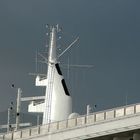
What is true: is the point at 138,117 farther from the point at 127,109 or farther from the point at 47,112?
the point at 47,112

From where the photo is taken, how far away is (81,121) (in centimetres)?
7200

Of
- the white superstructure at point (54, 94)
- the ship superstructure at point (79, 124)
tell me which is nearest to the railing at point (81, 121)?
the ship superstructure at point (79, 124)

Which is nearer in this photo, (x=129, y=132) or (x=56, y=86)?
(x=129, y=132)

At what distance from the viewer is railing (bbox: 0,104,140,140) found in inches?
2670

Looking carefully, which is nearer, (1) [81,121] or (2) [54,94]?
(1) [81,121]

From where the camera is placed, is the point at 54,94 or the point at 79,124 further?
the point at 54,94

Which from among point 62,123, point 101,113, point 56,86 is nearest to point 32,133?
point 62,123

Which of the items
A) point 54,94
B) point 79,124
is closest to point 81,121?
point 79,124

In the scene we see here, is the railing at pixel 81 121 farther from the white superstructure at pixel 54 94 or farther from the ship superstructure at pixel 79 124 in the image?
the white superstructure at pixel 54 94

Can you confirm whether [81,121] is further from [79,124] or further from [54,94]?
[54,94]

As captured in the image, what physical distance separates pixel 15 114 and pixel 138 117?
3598cm

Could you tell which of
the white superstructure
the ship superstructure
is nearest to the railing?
the ship superstructure

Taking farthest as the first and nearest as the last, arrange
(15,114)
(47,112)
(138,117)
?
(15,114), (47,112), (138,117)

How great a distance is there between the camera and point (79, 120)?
237 feet
